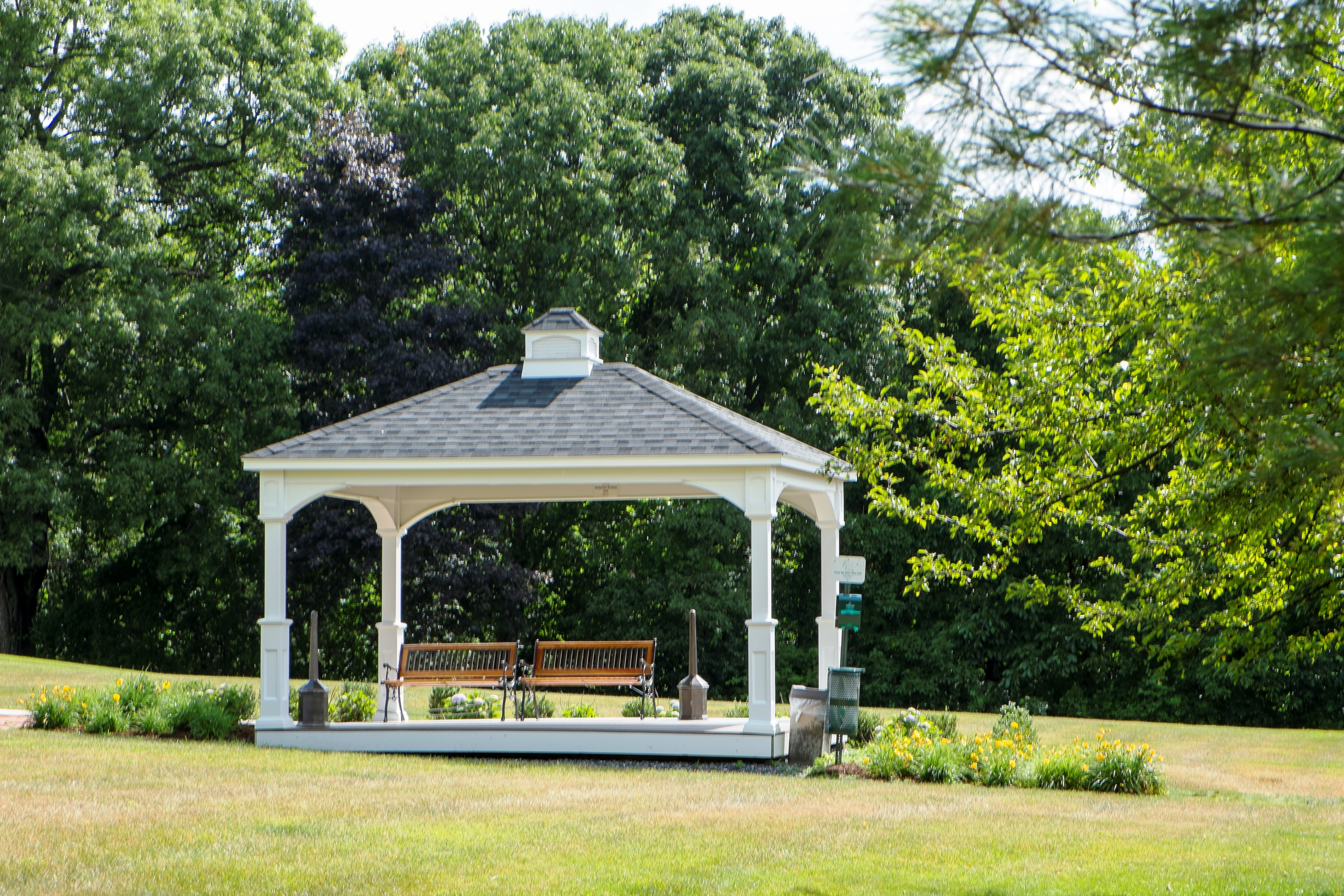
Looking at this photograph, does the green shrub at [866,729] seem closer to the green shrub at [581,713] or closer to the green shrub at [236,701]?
the green shrub at [581,713]

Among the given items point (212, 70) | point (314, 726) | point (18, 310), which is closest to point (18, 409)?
point (18, 310)

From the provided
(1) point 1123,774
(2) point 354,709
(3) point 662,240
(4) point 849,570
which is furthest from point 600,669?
(3) point 662,240

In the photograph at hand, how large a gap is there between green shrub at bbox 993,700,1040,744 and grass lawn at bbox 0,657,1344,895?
4.27ft

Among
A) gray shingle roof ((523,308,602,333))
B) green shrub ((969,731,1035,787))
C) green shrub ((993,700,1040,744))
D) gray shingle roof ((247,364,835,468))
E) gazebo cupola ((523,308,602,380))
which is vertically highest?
gray shingle roof ((523,308,602,333))

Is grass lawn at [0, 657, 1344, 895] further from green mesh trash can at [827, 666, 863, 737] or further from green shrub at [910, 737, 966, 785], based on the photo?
green mesh trash can at [827, 666, 863, 737]

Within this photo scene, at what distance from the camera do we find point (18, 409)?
23656 mm

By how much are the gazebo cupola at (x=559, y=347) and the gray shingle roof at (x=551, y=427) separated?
166 mm

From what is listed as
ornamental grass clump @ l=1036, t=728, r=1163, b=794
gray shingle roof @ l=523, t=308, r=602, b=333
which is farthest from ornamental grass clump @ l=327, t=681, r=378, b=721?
ornamental grass clump @ l=1036, t=728, r=1163, b=794

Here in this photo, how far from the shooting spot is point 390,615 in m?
16.0

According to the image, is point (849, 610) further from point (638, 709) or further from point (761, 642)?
point (638, 709)

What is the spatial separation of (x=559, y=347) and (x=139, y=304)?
1128cm

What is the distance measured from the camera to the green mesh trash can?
12500 mm

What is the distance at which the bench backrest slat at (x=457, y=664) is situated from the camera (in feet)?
45.8

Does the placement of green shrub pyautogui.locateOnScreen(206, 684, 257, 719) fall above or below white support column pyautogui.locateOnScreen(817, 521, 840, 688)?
below
